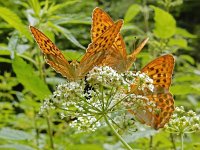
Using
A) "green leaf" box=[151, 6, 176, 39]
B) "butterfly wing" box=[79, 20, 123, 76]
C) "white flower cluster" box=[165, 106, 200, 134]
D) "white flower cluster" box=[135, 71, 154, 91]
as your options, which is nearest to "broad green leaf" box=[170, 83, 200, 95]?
"green leaf" box=[151, 6, 176, 39]

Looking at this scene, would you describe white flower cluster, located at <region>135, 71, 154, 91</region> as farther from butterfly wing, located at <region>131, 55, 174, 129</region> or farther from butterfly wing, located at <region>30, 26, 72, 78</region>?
butterfly wing, located at <region>30, 26, 72, 78</region>

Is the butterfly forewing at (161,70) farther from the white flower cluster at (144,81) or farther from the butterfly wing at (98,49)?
the butterfly wing at (98,49)

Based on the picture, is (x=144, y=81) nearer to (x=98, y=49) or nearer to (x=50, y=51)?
(x=98, y=49)

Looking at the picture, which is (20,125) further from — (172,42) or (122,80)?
(122,80)

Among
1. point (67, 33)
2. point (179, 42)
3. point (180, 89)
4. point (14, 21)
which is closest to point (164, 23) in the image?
point (179, 42)

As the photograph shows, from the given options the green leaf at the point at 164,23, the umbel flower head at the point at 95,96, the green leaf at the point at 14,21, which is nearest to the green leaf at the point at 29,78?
the green leaf at the point at 14,21
